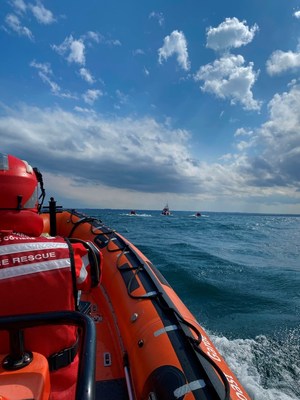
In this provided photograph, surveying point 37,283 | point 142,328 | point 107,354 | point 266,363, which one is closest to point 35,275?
point 37,283

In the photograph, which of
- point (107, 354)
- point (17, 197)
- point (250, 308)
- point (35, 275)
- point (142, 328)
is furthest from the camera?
point (250, 308)

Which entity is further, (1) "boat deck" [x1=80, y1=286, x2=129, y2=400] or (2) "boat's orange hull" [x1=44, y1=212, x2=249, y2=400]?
(1) "boat deck" [x1=80, y1=286, x2=129, y2=400]

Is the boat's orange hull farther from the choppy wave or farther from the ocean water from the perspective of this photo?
the ocean water

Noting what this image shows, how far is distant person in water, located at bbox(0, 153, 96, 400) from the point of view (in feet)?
3.89

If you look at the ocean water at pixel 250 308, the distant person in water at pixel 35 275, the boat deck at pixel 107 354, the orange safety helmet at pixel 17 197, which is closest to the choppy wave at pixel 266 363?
the ocean water at pixel 250 308

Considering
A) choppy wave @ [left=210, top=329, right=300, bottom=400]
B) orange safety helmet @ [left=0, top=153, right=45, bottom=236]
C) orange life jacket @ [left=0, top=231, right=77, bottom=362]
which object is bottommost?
choppy wave @ [left=210, top=329, right=300, bottom=400]

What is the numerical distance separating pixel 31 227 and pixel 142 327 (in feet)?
4.37

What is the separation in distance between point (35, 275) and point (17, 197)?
1.34 feet

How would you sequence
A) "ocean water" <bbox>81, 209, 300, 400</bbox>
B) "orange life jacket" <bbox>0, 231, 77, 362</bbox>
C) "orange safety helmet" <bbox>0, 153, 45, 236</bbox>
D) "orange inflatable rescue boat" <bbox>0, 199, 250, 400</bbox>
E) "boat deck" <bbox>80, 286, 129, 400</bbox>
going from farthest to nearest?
"ocean water" <bbox>81, 209, 300, 400</bbox>
"boat deck" <bbox>80, 286, 129, 400</bbox>
"orange safety helmet" <bbox>0, 153, 45, 236</bbox>
"orange life jacket" <bbox>0, 231, 77, 362</bbox>
"orange inflatable rescue boat" <bbox>0, 199, 250, 400</bbox>

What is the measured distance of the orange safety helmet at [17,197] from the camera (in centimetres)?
130

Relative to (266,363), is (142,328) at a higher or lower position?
higher

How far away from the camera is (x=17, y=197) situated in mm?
1319

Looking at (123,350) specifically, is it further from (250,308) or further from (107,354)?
(250,308)

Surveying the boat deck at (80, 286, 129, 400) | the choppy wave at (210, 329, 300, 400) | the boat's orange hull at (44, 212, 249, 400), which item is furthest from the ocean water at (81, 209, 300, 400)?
the boat deck at (80, 286, 129, 400)
